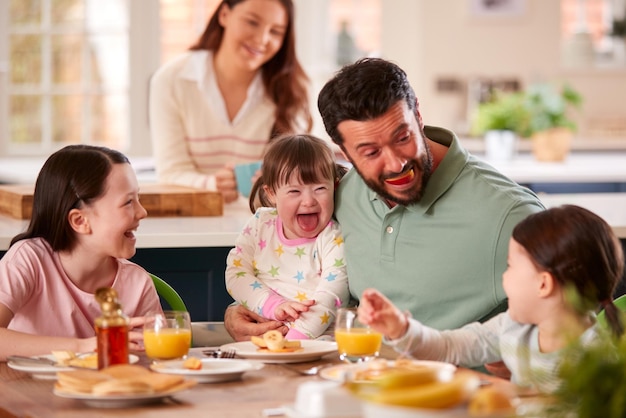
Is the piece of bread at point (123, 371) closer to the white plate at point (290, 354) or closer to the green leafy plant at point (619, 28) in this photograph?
the white plate at point (290, 354)

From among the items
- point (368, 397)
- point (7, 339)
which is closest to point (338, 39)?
point (7, 339)

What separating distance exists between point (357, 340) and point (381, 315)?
9 centimetres

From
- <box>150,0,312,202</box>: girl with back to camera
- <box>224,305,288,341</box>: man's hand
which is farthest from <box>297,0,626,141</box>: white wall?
<box>224,305,288,341</box>: man's hand

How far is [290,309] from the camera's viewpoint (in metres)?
2.51

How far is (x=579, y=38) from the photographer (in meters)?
7.92

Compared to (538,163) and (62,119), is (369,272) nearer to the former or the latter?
(538,163)

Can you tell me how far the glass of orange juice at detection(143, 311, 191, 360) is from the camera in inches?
77.8

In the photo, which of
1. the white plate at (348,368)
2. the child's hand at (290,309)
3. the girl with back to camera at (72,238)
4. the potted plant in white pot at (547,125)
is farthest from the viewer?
the potted plant in white pot at (547,125)

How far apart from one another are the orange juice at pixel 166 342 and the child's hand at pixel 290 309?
0.54 m

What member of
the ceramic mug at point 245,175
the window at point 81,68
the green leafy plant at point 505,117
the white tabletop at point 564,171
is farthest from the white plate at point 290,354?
the window at point 81,68

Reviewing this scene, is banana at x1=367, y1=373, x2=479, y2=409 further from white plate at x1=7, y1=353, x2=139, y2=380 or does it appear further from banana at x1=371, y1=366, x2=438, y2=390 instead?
white plate at x1=7, y1=353, x2=139, y2=380

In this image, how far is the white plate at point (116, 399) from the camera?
1.66 metres

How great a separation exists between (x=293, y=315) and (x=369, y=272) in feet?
0.68

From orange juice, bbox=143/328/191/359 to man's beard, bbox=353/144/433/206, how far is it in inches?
22.4
